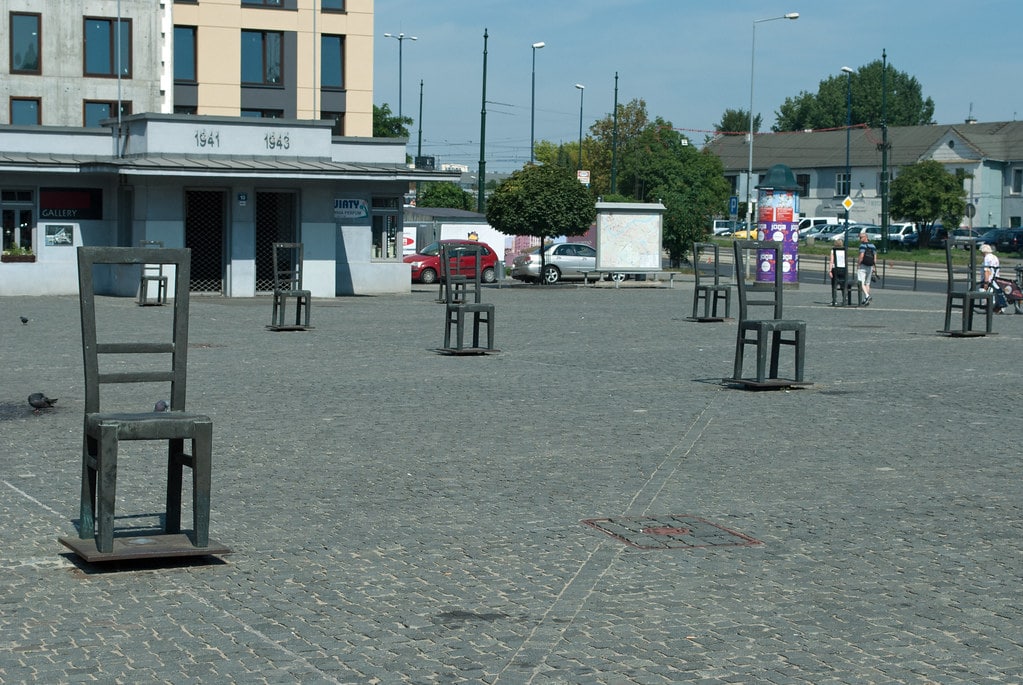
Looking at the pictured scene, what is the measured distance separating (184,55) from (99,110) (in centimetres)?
611

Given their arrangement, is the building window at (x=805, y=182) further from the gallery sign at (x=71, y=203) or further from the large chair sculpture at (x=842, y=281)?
the gallery sign at (x=71, y=203)

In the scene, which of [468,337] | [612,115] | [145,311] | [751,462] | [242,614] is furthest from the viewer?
[612,115]

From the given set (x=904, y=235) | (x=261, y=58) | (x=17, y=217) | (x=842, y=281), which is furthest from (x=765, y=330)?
(x=904, y=235)

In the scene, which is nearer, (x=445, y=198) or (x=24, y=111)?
(x=24, y=111)

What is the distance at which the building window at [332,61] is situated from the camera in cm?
5803

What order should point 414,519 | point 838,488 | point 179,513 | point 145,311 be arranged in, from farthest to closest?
point 145,311 → point 838,488 → point 414,519 → point 179,513

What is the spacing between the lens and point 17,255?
35.1m

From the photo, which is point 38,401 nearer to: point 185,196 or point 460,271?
point 460,271

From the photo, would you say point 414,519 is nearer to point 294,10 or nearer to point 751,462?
point 751,462

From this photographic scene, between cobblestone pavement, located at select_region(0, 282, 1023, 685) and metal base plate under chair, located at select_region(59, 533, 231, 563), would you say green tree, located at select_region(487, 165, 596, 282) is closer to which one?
cobblestone pavement, located at select_region(0, 282, 1023, 685)

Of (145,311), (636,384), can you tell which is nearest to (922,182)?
(145,311)

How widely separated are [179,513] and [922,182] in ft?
251

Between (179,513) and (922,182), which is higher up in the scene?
(922,182)

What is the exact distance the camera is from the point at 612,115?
87.9m
